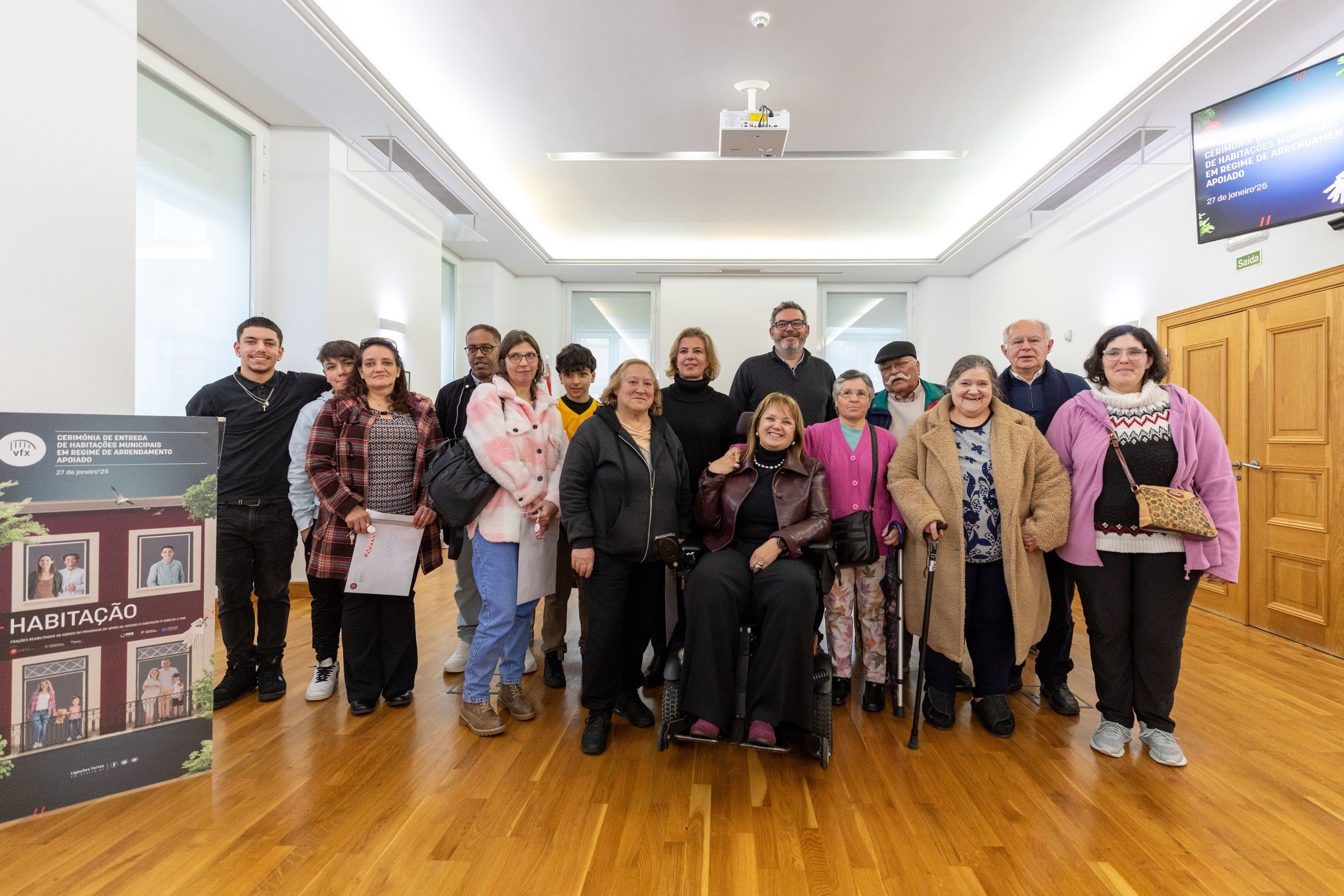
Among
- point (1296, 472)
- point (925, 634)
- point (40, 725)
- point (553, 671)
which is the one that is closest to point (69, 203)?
point (40, 725)

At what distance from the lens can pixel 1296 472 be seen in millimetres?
3977

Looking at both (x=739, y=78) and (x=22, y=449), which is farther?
(x=739, y=78)

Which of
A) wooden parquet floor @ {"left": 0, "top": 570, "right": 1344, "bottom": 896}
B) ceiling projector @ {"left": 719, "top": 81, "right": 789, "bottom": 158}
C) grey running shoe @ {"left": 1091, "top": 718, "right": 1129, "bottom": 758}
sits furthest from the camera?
ceiling projector @ {"left": 719, "top": 81, "right": 789, "bottom": 158}

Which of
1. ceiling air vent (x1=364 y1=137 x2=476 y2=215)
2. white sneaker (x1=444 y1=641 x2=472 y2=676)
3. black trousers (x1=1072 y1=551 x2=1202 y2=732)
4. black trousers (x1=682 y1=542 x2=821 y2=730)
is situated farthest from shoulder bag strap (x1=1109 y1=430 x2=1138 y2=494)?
ceiling air vent (x1=364 y1=137 x2=476 y2=215)

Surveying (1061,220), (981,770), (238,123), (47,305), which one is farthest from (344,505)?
(1061,220)

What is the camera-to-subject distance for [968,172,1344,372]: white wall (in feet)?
13.2

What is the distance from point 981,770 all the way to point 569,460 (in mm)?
1970

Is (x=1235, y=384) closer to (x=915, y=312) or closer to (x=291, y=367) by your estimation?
(x=915, y=312)

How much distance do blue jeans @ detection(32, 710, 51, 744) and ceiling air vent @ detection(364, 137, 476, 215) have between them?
4087 mm

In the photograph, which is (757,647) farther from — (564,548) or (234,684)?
(234,684)

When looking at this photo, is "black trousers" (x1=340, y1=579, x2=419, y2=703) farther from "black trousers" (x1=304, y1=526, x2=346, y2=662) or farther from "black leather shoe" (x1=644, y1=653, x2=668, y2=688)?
"black leather shoe" (x1=644, y1=653, x2=668, y2=688)

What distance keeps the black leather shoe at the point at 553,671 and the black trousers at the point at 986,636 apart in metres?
1.78

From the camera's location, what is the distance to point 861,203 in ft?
22.0

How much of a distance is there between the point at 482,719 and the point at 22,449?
1806mm
